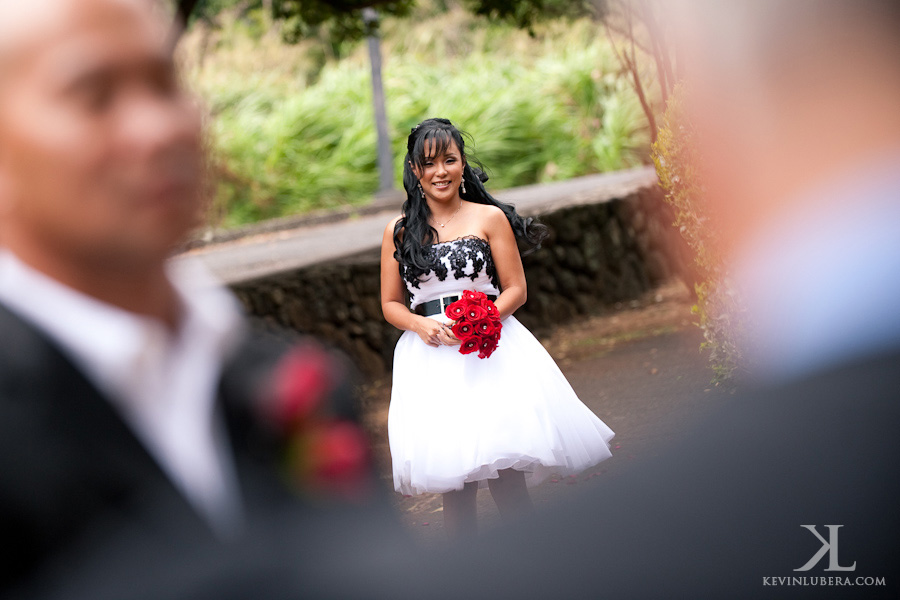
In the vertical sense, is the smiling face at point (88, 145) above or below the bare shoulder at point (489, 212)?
below

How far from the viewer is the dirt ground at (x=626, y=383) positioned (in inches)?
168

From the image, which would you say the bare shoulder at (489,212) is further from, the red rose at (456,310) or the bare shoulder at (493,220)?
the red rose at (456,310)

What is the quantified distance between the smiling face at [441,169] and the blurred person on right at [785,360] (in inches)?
36.7

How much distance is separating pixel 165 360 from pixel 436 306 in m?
2.78

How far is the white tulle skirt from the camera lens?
316cm

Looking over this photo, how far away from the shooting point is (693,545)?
0.87m

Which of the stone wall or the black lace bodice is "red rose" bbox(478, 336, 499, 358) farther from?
the stone wall

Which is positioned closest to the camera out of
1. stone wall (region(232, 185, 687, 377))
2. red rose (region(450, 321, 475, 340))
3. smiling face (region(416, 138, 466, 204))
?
red rose (region(450, 321, 475, 340))

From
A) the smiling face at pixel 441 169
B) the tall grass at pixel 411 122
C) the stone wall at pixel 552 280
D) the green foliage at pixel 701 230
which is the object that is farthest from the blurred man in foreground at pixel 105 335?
the tall grass at pixel 411 122

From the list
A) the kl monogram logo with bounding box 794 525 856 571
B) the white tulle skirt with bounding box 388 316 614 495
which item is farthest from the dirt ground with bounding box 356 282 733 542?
the kl monogram logo with bounding box 794 525 856 571

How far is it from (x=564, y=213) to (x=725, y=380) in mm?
4340

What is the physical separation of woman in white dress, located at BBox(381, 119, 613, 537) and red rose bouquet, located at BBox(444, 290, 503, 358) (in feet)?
0.15

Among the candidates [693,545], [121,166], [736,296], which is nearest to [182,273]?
[121,166]

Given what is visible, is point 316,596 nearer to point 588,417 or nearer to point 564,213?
point 588,417
